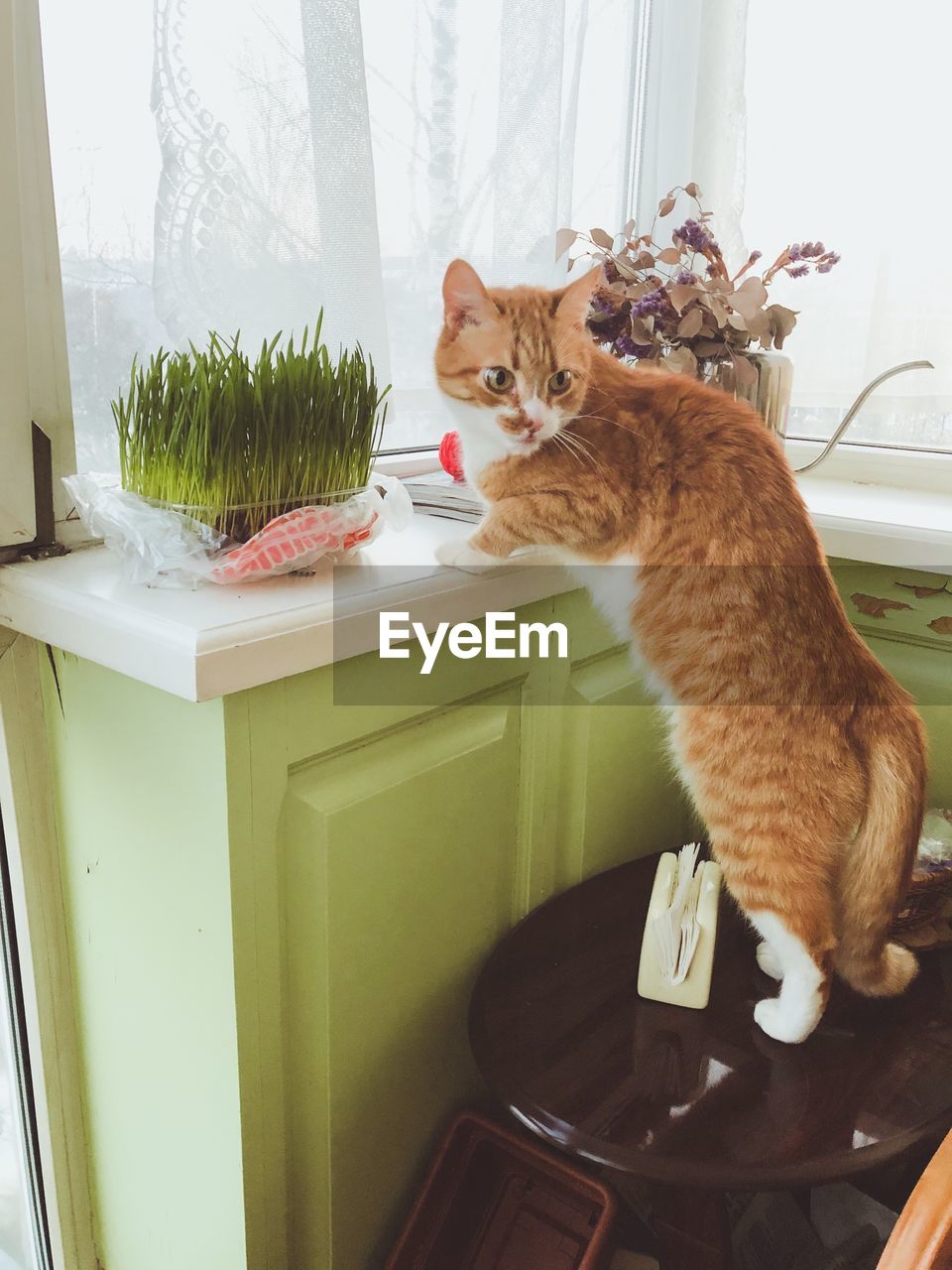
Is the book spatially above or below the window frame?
below

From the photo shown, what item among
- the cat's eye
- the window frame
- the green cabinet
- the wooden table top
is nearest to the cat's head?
the cat's eye

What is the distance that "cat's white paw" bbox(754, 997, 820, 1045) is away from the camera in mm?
894

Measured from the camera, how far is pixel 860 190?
1338 millimetres

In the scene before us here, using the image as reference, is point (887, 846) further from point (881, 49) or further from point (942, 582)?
point (881, 49)

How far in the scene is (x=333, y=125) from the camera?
0.97 m

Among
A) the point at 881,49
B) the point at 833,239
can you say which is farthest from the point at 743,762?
the point at 881,49

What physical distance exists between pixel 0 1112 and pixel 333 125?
43.8 inches

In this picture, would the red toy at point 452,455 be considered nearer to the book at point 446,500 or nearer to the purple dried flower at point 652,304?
the book at point 446,500

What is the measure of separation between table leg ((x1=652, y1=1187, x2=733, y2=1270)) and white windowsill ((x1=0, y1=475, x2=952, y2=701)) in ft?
2.13

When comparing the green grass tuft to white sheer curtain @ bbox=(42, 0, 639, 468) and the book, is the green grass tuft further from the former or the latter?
the book

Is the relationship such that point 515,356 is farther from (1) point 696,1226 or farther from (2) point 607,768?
(1) point 696,1226

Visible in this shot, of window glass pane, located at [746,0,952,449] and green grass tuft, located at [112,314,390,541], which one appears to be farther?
window glass pane, located at [746,0,952,449]

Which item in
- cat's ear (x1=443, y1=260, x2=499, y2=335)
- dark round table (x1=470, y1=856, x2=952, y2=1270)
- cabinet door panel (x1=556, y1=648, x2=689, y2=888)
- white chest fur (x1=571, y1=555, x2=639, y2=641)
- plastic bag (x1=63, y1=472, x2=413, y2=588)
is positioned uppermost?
cat's ear (x1=443, y1=260, x2=499, y2=335)

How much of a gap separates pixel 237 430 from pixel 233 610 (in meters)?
0.16
